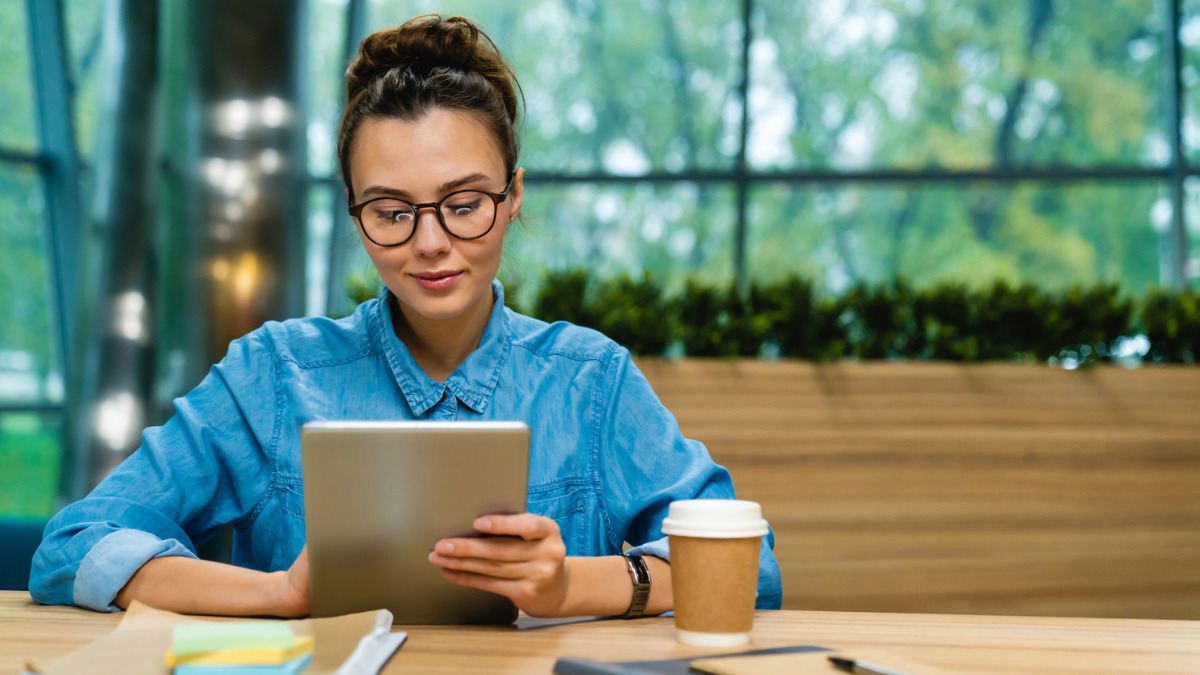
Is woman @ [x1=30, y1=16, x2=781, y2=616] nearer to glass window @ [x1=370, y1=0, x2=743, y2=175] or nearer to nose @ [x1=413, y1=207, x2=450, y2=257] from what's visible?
nose @ [x1=413, y1=207, x2=450, y2=257]

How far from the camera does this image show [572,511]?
1333mm

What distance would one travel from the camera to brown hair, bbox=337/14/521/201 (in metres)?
1.32

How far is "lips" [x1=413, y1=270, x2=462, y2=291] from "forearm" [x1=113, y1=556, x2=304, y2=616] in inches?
16.3

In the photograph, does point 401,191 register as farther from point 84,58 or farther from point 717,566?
point 84,58

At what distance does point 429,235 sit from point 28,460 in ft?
14.7

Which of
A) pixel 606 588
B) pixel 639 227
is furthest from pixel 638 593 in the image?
pixel 639 227

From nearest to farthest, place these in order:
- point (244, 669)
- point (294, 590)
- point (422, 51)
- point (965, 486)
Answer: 1. point (244, 669)
2. point (294, 590)
3. point (422, 51)
4. point (965, 486)

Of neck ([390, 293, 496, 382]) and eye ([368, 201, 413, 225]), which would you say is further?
neck ([390, 293, 496, 382])

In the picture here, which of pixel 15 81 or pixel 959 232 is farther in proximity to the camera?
pixel 959 232

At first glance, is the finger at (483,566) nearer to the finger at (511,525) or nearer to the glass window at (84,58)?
the finger at (511,525)

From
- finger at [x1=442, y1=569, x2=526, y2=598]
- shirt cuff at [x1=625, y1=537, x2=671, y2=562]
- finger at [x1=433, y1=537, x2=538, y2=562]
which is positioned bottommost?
shirt cuff at [x1=625, y1=537, x2=671, y2=562]

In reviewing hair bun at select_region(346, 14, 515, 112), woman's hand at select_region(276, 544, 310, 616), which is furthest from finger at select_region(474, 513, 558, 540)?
hair bun at select_region(346, 14, 515, 112)

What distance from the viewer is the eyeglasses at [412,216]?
124 cm

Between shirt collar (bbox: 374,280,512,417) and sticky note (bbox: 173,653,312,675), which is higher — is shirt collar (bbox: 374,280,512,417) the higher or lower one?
the higher one
